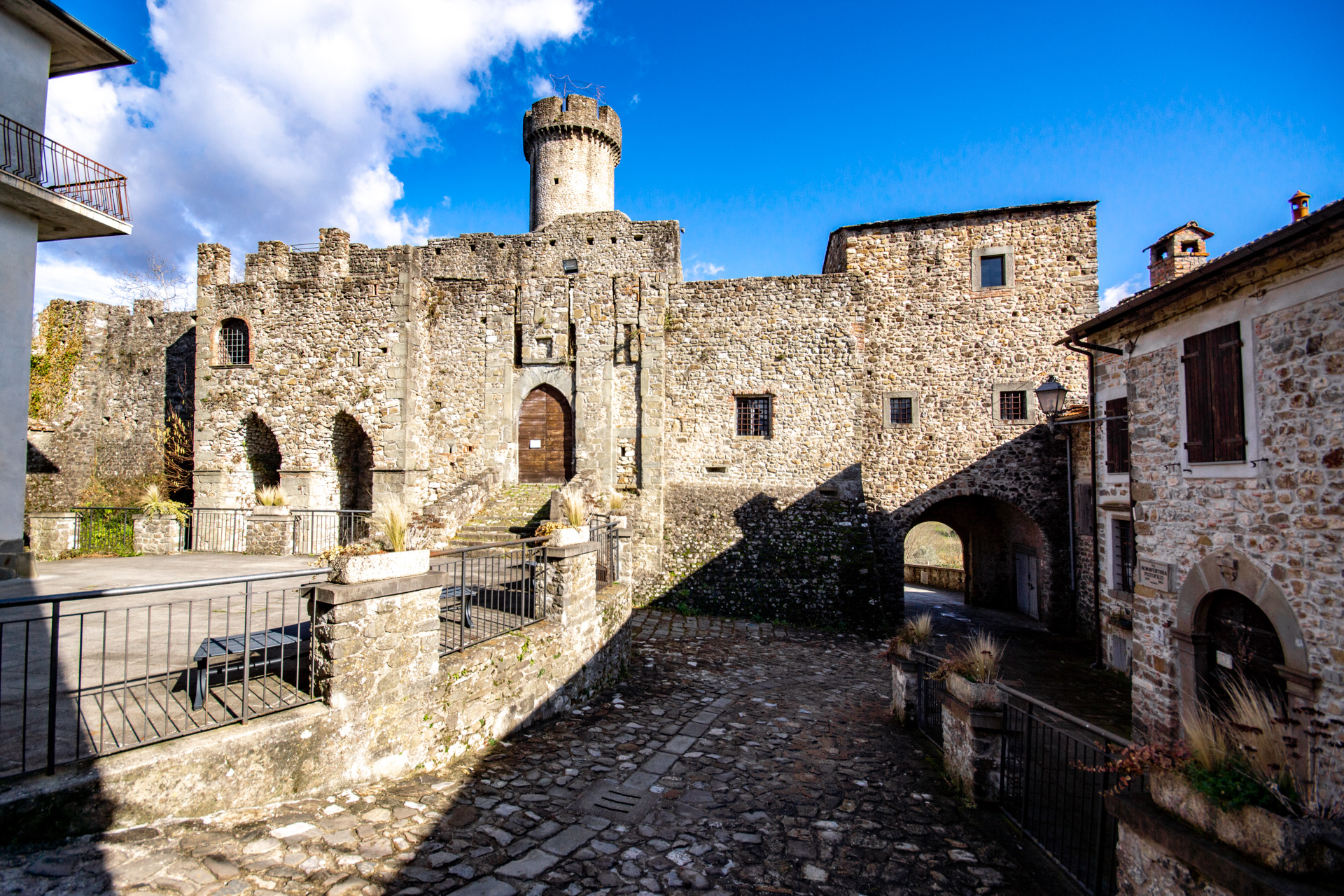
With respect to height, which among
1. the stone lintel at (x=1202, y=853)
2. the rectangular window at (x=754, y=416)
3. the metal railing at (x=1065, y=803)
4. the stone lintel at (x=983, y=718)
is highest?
the rectangular window at (x=754, y=416)

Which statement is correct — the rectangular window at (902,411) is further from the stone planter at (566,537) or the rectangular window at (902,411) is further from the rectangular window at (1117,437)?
the stone planter at (566,537)

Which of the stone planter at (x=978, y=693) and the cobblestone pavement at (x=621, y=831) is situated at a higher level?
the stone planter at (x=978, y=693)

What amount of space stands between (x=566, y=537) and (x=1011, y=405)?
1184cm

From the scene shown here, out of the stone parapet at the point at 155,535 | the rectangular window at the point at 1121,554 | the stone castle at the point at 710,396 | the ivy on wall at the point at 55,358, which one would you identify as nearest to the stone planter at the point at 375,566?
the stone castle at the point at 710,396

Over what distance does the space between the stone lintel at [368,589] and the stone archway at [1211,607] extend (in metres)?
8.31

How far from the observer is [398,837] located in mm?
4312

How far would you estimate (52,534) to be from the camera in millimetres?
12531

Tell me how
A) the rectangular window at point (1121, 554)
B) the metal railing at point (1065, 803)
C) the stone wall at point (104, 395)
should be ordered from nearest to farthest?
the metal railing at point (1065, 803), the rectangular window at point (1121, 554), the stone wall at point (104, 395)

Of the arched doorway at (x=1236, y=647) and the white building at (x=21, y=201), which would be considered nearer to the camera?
the arched doorway at (x=1236, y=647)

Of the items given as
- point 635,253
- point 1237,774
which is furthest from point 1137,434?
point 635,253

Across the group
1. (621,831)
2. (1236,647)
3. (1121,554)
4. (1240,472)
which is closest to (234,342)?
(621,831)

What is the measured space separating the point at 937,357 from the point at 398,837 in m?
14.3

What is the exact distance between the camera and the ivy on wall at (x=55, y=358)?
60.5ft

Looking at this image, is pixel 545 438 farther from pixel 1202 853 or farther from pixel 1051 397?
pixel 1202 853
